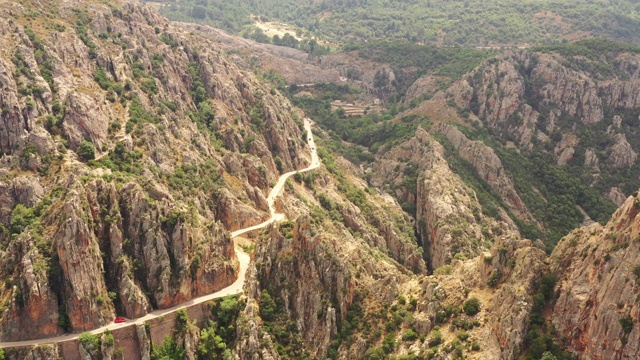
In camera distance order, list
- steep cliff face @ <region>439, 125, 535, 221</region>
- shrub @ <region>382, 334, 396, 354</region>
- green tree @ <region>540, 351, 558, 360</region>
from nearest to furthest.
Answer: green tree @ <region>540, 351, 558, 360</region>, shrub @ <region>382, 334, 396, 354</region>, steep cliff face @ <region>439, 125, 535, 221</region>

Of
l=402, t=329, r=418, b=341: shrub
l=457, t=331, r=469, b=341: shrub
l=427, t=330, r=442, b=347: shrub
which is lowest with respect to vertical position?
l=402, t=329, r=418, b=341: shrub

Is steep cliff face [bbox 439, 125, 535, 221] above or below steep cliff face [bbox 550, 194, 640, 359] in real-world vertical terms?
below

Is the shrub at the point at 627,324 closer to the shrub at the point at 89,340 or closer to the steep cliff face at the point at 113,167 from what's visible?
the steep cliff face at the point at 113,167

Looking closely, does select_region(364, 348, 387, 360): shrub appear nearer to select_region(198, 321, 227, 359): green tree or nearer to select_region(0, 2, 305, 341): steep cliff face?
select_region(198, 321, 227, 359): green tree

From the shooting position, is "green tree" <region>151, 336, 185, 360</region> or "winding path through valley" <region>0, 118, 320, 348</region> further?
"green tree" <region>151, 336, 185, 360</region>

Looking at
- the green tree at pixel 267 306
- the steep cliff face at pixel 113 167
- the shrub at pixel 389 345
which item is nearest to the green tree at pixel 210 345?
the steep cliff face at pixel 113 167

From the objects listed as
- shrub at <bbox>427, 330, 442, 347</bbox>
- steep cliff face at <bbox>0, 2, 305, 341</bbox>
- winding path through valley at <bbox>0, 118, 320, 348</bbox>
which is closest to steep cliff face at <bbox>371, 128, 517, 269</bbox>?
steep cliff face at <bbox>0, 2, 305, 341</bbox>

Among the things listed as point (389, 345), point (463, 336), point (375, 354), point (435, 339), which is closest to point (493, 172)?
point (389, 345)

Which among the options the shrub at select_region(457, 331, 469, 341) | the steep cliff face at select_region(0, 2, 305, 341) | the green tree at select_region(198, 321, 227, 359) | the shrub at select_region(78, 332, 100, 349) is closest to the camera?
the shrub at select_region(457, 331, 469, 341)
